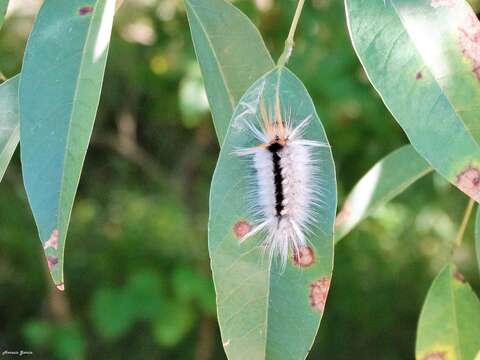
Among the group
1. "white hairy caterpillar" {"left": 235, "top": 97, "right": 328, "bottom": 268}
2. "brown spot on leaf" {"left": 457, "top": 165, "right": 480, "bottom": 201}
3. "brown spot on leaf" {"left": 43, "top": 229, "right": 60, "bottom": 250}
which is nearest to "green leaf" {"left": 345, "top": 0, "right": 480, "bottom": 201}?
"brown spot on leaf" {"left": 457, "top": 165, "right": 480, "bottom": 201}

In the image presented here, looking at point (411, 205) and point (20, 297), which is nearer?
point (411, 205)

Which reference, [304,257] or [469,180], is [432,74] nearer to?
[469,180]

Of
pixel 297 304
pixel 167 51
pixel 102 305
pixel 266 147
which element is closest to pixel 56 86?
pixel 266 147

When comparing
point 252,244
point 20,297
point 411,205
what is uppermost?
point 252,244

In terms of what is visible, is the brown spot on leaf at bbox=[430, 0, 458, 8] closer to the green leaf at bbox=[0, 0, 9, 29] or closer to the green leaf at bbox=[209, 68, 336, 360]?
the green leaf at bbox=[209, 68, 336, 360]

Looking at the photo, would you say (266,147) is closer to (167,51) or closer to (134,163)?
(167,51)

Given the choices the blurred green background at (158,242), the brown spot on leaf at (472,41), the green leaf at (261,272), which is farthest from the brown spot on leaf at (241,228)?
the blurred green background at (158,242)

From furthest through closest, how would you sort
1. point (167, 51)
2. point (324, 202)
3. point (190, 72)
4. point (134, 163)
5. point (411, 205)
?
point (134, 163)
point (411, 205)
point (167, 51)
point (190, 72)
point (324, 202)

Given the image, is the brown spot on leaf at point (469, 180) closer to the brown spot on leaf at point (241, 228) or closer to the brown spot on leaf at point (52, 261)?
the brown spot on leaf at point (241, 228)
